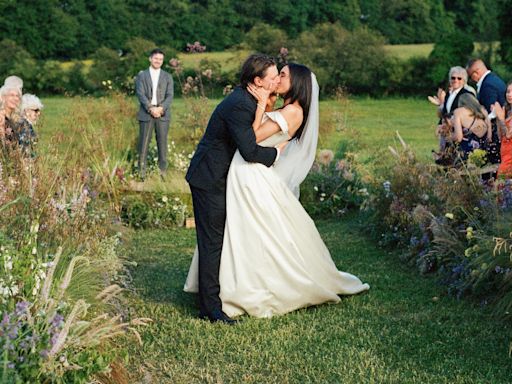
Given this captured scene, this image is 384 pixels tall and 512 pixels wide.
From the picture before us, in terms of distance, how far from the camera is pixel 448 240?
6.73 m

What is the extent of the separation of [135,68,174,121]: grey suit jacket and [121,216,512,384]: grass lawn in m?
5.26

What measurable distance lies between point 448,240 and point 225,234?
1810mm

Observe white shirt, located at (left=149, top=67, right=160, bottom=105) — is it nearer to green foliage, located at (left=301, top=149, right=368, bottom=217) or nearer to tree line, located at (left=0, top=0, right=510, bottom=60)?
green foliage, located at (left=301, top=149, right=368, bottom=217)

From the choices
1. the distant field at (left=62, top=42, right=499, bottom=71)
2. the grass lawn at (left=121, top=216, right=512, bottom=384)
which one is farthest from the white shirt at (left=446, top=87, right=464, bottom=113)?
the distant field at (left=62, top=42, right=499, bottom=71)

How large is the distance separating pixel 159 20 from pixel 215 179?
23819 millimetres

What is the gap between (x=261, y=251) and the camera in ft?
19.4

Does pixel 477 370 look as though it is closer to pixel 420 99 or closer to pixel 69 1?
pixel 420 99

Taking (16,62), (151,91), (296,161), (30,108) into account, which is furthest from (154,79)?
(16,62)

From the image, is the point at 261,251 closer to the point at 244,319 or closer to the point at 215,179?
the point at 244,319

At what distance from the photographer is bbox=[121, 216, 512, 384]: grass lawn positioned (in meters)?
4.82

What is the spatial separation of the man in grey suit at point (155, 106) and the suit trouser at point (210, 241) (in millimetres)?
5121

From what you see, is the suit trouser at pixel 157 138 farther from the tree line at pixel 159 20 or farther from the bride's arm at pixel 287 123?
the tree line at pixel 159 20

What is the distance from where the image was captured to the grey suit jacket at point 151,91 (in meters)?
12.0

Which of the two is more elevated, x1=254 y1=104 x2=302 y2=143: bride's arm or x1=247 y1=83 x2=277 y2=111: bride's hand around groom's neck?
x1=247 y1=83 x2=277 y2=111: bride's hand around groom's neck
